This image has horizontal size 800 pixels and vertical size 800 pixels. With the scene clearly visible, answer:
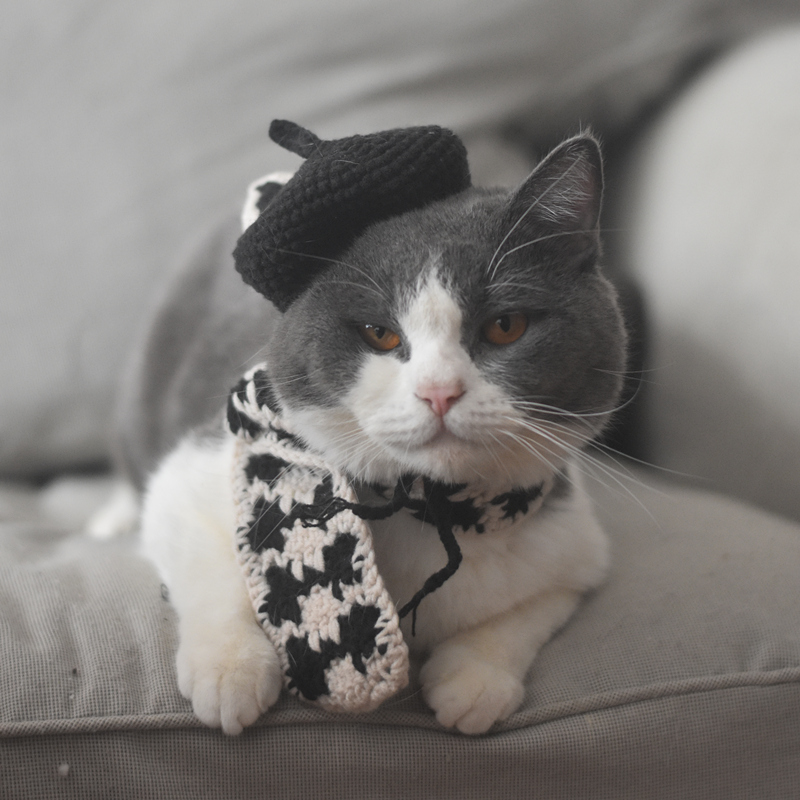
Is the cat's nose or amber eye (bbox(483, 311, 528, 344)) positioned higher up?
amber eye (bbox(483, 311, 528, 344))

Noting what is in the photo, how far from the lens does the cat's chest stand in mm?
851

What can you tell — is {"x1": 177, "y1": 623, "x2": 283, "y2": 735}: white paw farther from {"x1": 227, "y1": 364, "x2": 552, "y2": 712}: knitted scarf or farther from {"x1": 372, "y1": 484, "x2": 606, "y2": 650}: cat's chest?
{"x1": 372, "y1": 484, "x2": 606, "y2": 650}: cat's chest

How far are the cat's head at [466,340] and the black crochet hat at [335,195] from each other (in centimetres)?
2

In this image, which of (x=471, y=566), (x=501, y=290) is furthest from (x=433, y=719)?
(x=501, y=290)

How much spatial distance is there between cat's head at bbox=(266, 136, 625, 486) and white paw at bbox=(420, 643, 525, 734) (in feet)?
0.67

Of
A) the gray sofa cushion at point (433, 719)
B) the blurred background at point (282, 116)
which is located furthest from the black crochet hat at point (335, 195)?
the blurred background at point (282, 116)

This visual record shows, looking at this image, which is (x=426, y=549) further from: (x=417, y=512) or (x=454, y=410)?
(x=454, y=410)

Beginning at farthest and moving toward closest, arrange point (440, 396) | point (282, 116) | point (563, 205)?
1. point (282, 116)
2. point (563, 205)
3. point (440, 396)

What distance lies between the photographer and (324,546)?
2.56ft

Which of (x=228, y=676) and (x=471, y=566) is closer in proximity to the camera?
(x=228, y=676)

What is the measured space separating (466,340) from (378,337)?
92 millimetres

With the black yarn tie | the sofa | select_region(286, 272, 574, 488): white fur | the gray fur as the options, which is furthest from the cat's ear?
the sofa

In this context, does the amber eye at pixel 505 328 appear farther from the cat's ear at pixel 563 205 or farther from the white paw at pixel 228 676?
the white paw at pixel 228 676

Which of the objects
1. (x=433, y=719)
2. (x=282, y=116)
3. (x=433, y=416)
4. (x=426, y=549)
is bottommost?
(x=433, y=719)
